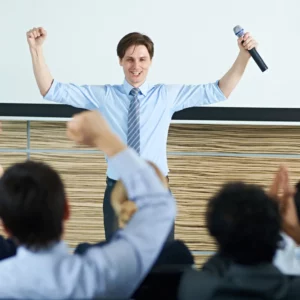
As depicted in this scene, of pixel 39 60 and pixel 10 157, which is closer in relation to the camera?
pixel 39 60

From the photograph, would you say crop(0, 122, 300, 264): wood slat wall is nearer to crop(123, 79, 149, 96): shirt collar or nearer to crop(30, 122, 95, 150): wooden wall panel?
crop(30, 122, 95, 150): wooden wall panel

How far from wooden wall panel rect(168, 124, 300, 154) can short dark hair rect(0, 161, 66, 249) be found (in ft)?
8.29

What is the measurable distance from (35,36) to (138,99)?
0.58 meters

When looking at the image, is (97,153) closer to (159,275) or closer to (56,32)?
(56,32)

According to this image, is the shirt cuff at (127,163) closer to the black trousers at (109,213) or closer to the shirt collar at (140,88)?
the black trousers at (109,213)

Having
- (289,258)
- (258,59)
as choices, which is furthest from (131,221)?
(258,59)

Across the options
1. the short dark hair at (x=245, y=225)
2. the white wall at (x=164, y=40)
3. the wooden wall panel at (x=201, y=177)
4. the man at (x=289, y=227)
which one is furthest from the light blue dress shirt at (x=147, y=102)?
the short dark hair at (x=245, y=225)

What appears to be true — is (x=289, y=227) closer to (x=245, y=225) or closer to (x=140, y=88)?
(x=245, y=225)

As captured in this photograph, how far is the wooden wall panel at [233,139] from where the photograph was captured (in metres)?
3.71

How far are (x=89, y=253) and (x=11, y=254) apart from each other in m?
0.62

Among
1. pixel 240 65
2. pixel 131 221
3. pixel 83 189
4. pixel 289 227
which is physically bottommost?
pixel 83 189

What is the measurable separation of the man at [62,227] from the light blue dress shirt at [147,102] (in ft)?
5.41

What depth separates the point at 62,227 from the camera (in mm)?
1223

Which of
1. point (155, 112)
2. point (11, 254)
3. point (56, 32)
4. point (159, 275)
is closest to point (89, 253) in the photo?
point (159, 275)
